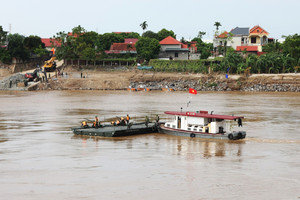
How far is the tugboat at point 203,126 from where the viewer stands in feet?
106

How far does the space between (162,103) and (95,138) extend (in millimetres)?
25125

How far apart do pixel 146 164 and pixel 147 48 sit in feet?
257

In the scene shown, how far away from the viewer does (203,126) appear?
33406 millimetres

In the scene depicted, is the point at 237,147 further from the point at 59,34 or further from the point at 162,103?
the point at 59,34

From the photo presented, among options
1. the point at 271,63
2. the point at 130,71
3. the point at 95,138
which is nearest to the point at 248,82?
the point at 271,63

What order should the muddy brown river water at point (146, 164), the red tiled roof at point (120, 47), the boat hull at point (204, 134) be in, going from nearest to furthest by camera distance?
the muddy brown river water at point (146, 164) < the boat hull at point (204, 134) < the red tiled roof at point (120, 47)

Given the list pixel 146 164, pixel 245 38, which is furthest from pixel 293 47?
pixel 146 164

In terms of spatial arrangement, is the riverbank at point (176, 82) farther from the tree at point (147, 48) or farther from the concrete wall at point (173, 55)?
the concrete wall at point (173, 55)

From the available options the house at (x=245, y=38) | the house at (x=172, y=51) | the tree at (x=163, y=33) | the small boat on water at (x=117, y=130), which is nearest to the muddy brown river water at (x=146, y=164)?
the small boat on water at (x=117, y=130)

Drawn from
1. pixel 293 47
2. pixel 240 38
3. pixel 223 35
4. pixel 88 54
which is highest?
pixel 223 35

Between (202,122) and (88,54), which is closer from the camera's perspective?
(202,122)

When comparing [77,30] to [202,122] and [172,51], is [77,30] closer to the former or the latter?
[172,51]

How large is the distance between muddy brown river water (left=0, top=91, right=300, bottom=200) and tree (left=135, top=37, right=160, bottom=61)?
2360 inches

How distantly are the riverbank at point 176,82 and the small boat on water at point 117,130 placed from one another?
158ft
